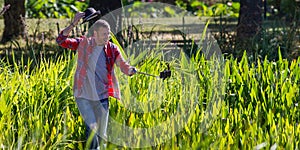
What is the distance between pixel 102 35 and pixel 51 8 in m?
15.7

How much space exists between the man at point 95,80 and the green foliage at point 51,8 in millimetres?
14395

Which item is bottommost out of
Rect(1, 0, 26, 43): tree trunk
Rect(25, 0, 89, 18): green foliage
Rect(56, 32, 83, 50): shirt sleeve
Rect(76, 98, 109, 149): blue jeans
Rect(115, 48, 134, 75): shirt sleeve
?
Rect(25, 0, 89, 18): green foliage

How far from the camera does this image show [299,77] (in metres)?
5.86

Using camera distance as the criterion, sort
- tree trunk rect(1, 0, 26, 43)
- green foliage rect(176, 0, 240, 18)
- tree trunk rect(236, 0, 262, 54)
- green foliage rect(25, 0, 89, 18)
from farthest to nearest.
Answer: green foliage rect(176, 0, 240, 18) < green foliage rect(25, 0, 89, 18) < tree trunk rect(1, 0, 26, 43) < tree trunk rect(236, 0, 262, 54)

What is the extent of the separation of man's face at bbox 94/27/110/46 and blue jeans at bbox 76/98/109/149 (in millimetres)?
406

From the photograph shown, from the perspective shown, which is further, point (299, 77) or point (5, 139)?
point (299, 77)

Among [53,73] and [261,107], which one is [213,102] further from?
[53,73]

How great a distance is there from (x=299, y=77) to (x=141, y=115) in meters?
1.57

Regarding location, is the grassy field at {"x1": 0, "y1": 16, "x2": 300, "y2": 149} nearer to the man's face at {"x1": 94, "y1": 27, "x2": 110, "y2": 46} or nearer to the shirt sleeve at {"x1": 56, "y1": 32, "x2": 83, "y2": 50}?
the shirt sleeve at {"x1": 56, "y1": 32, "x2": 83, "y2": 50}

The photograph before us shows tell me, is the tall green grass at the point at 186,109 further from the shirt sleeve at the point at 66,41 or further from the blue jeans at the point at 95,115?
the shirt sleeve at the point at 66,41

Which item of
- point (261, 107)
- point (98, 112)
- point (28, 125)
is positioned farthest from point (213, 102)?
point (28, 125)

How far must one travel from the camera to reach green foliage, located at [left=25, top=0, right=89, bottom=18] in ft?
64.4

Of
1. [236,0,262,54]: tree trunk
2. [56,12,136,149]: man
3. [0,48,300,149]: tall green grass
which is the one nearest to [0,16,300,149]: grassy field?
[0,48,300,149]: tall green grass

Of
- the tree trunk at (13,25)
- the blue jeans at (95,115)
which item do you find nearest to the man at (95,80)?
the blue jeans at (95,115)
